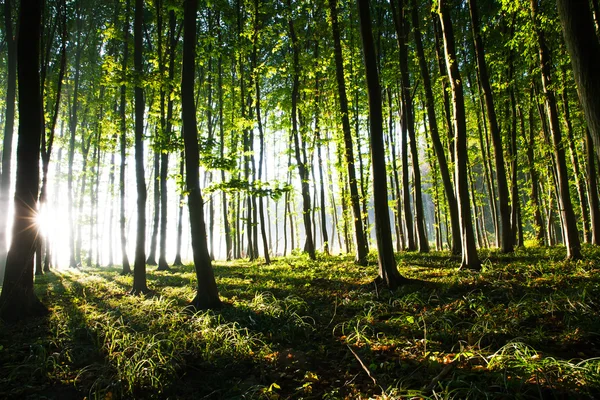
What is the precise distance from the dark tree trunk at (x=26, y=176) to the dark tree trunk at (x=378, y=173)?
23.9 feet

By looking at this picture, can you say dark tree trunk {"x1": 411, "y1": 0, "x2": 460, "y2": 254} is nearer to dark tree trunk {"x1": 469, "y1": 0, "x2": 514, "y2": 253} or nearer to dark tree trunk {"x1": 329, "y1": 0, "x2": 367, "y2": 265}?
dark tree trunk {"x1": 469, "y1": 0, "x2": 514, "y2": 253}

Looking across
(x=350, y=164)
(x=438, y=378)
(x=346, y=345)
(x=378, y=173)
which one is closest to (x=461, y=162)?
(x=378, y=173)

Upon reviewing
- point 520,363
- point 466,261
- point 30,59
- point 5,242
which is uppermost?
point 30,59

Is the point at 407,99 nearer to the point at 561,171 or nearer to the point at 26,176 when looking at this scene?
the point at 561,171

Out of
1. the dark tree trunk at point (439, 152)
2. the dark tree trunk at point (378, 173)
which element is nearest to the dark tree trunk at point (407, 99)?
the dark tree trunk at point (439, 152)

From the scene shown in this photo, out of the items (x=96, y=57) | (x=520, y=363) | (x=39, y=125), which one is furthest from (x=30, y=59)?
(x=96, y=57)

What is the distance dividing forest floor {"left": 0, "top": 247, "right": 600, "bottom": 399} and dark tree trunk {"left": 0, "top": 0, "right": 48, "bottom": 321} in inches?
26.1

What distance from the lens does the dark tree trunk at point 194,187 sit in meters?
7.01

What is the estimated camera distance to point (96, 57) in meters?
19.4

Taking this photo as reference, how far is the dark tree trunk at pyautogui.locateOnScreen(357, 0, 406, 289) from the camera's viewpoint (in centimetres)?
711

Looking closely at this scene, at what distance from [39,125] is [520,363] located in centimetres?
919

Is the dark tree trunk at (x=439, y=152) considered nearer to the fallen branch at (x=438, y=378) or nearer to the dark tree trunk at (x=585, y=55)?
the dark tree trunk at (x=585, y=55)

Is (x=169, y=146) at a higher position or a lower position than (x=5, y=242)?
higher

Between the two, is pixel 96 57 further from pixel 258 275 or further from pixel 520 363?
pixel 520 363
